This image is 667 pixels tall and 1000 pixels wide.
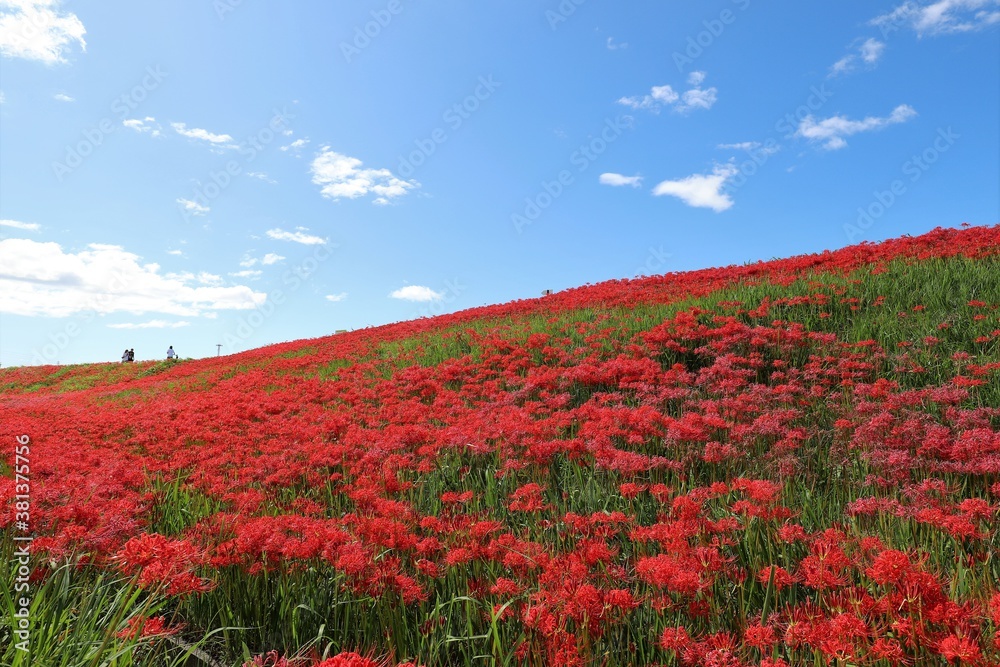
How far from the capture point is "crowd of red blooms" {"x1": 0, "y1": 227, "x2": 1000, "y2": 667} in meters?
2.99

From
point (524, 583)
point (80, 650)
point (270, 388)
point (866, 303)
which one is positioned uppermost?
point (866, 303)

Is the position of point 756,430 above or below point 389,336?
below

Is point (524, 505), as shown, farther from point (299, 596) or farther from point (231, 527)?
point (231, 527)

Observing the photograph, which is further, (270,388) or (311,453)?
(270,388)

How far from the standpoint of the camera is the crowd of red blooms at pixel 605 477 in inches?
118

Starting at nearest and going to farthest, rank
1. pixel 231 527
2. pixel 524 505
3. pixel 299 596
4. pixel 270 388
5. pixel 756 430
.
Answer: pixel 299 596, pixel 231 527, pixel 524 505, pixel 756 430, pixel 270 388

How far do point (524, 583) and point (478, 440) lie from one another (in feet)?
11.1

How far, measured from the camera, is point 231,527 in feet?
14.8

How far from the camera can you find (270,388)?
1470 cm

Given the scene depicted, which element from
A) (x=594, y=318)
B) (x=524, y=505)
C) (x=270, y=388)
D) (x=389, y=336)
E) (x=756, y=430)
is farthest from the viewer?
(x=389, y=336)

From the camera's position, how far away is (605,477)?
19.4ft

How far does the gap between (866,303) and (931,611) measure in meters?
9.84

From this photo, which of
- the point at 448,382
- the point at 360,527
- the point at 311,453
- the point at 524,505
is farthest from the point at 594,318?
the point at 360,527

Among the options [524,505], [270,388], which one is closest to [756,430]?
[524,505]
